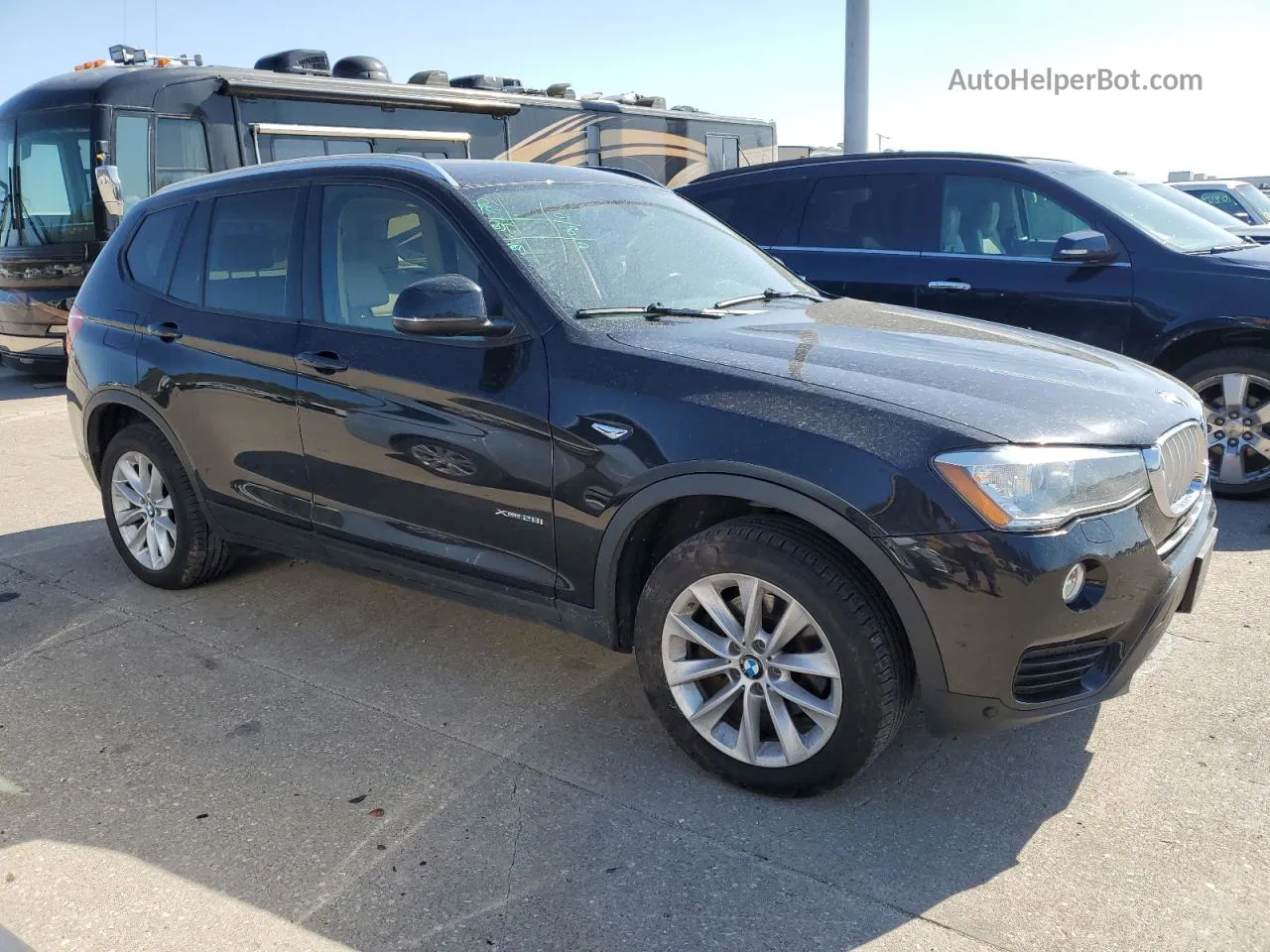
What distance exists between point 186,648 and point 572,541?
1.88 m

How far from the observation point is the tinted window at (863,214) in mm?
6602

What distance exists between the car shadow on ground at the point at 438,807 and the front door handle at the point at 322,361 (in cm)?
111

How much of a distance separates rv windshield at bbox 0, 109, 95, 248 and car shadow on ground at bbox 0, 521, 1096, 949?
7.40m

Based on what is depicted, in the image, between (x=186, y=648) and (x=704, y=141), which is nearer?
(x=186, y=648)

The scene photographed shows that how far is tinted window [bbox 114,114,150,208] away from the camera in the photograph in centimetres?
1011

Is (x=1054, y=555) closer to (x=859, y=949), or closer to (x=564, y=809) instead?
(x=859, y=949)

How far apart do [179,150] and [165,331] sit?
7.04m

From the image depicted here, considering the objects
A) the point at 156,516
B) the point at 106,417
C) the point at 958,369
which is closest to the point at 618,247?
the point at 958,369

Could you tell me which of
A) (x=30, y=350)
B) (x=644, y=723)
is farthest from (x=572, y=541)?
(x=30, y=350)

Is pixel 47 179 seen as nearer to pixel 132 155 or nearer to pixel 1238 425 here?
pixel 132 155

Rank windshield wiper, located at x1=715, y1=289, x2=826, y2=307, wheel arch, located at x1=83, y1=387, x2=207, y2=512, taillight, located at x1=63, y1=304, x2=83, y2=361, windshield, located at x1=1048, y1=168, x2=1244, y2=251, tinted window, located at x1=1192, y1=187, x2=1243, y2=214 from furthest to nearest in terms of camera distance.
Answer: tinted window, located at x1=1192, y1=187, x2=1243, y2=214
windshield, located at x1=1048, y1=168, x2=1244, y2=251
taillight, located at x1=63, y1=304, x2=83, y2=361
wheel arch, located at x1=83, y1=387, x2=207, y2=512
windshield wiper, located at x1=715, y1=289, x2=826, y2=307

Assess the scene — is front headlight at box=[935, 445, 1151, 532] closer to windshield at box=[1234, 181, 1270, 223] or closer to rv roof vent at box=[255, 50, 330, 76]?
rv roof vent at box=[255, 50, 330, 76]

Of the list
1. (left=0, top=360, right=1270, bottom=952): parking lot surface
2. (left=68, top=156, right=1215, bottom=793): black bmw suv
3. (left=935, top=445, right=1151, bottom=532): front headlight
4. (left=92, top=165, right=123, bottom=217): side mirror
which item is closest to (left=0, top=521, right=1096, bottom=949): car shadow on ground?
(left=0, top=360, right=1270, bottom=952): parking lot surface

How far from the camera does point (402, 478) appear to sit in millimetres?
3609
